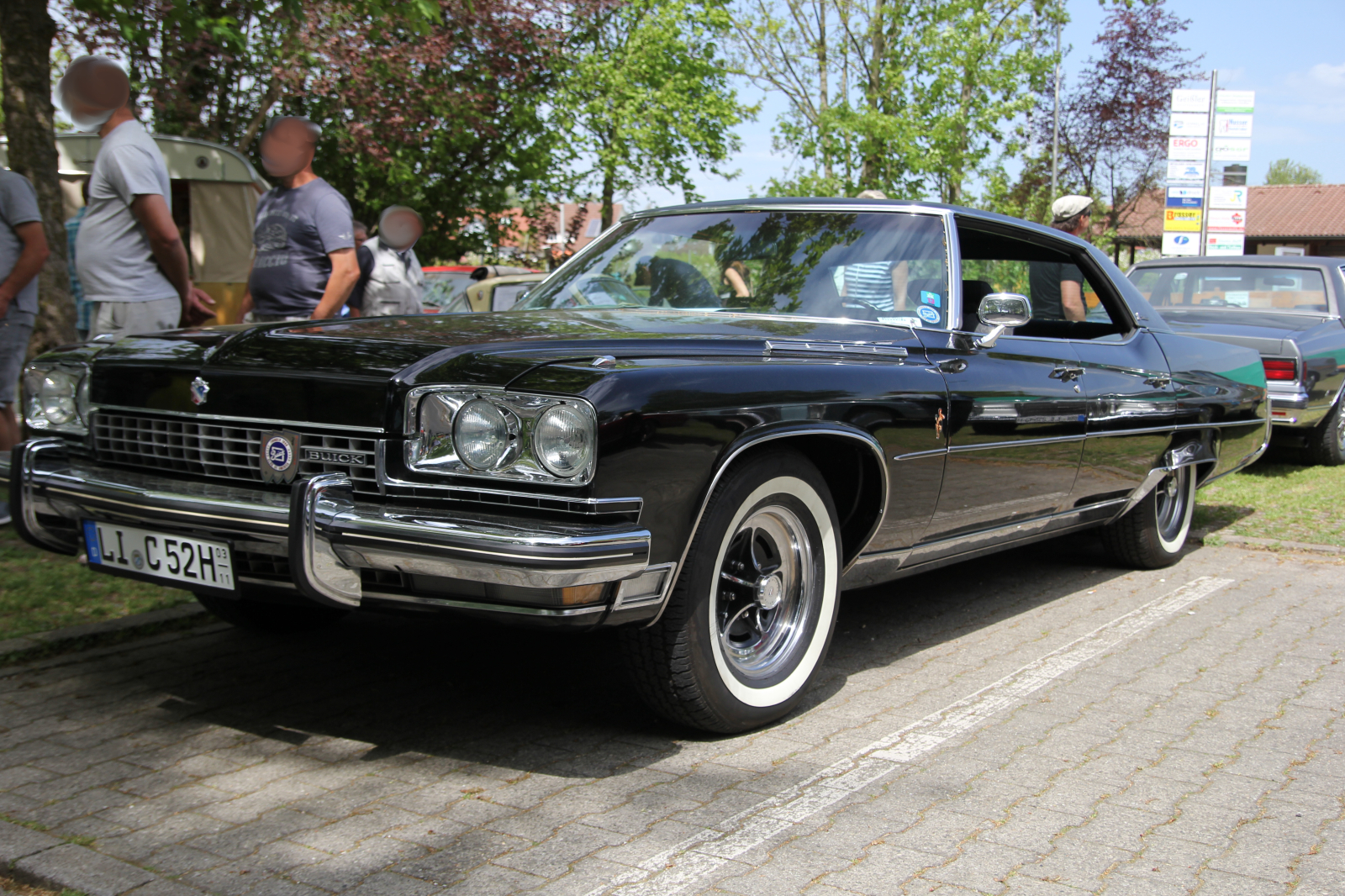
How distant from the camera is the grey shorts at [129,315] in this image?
5316 millimetres

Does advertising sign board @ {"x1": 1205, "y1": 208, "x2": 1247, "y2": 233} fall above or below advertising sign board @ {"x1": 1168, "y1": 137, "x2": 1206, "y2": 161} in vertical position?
below

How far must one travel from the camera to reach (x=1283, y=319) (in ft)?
31.4

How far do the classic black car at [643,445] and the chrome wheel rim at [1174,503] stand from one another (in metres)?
1.24

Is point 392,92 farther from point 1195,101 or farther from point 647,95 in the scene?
point 1195,101

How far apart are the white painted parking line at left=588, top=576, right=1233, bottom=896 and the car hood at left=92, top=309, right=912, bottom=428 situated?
117 centimetres

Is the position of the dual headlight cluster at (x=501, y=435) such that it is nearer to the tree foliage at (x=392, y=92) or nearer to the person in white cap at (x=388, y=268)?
the person in white cap at (x=388, y=268)

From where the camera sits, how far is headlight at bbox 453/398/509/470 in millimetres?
2721

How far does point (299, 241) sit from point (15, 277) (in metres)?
1.34

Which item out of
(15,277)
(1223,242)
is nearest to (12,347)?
(15,277)

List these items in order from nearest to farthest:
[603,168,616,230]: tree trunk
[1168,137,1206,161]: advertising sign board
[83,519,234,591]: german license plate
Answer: [83,519,234,591]: german license plate < [1168,137,1206,161]: advertising sign board < [603,168,616,230]: tree trunk

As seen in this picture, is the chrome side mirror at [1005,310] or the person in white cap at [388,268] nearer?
the chrome side mirror at [1005,310]

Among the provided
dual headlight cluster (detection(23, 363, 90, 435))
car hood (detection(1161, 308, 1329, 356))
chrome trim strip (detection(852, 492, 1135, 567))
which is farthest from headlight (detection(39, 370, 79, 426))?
car hood (detection(1161, 308, 1329, 356))

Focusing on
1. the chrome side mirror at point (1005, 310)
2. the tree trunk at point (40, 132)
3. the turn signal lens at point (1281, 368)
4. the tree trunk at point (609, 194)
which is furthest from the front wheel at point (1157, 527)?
the tree trunk at point (609, 194)

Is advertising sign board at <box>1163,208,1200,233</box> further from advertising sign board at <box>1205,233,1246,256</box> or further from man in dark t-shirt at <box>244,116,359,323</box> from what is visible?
man in dark t-shirt at <box>244,116,359,323</box>
